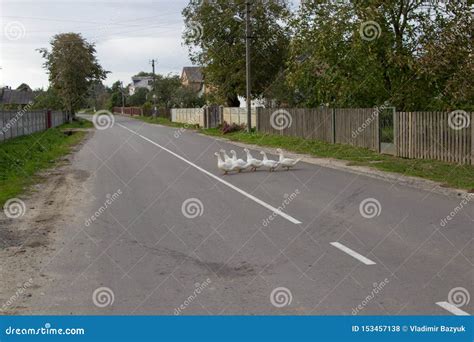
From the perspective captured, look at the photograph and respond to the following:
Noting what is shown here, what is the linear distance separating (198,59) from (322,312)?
4833 cm

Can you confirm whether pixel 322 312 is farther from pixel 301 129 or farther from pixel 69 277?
pixel 301 129

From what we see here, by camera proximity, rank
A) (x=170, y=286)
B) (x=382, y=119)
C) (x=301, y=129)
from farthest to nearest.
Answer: (x=301, y=129)
(x=382, y=119)
(x=170, y=286)

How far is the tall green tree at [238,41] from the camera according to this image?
4891 cm

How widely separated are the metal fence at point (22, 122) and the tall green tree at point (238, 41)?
46.0 ft

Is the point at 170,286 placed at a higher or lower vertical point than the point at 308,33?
lower

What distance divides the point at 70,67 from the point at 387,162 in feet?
202

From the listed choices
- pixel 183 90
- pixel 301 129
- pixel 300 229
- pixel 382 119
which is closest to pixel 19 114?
pixel 301 129

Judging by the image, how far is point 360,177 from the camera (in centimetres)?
1642

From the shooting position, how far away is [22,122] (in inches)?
1393

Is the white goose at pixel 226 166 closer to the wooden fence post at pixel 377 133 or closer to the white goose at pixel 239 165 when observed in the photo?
the white goose at pixel 239 165

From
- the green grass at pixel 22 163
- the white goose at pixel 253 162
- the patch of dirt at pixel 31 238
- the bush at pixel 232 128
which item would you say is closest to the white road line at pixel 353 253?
the patch of dirt at pixel 31 238

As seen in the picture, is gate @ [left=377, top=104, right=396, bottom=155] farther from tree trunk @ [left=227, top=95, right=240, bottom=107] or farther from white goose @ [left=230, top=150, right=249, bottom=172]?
tree trunk @ [left=227, top=95, right=240, bottom=107]

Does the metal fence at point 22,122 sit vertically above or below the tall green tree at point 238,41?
below

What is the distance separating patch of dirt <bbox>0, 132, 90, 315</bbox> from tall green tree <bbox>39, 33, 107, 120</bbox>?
60.5 meters
